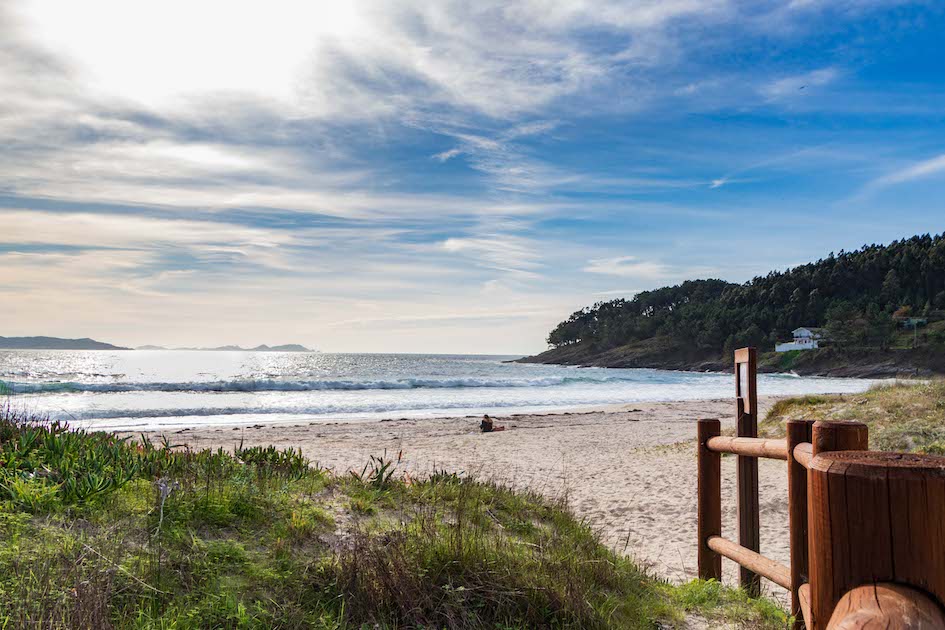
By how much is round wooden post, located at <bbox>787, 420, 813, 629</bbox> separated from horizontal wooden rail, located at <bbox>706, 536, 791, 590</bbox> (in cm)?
33

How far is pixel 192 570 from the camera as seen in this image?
386 cm

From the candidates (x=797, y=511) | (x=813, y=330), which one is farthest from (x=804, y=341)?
(x=797, y=511)

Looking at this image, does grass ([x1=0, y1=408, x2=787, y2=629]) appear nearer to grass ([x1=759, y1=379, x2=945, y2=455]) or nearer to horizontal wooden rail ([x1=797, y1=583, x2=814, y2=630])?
horizontal wooden rail ([x1=797, y1=583, x2=814, y2=630])

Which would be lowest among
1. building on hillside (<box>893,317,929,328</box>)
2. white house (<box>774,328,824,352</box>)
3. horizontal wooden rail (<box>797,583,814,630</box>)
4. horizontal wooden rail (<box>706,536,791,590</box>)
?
horizontal wooden rail (<box>706,536,791,590</box>)

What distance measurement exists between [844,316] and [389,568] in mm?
99476

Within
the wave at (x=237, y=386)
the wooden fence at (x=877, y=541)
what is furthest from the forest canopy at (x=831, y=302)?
the wooden fence at (x=877, y=541)

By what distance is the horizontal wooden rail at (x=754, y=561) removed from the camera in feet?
13.8

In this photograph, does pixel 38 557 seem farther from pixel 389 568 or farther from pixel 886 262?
pixel 886 262

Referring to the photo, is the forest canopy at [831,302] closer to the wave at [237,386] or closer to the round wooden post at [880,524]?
the wave at [237,386]

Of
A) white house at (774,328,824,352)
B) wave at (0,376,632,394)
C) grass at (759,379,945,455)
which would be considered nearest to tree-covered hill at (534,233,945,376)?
white house at (774,328,824,352)

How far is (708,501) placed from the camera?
5.43 metres

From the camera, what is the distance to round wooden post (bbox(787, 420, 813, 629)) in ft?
11.4

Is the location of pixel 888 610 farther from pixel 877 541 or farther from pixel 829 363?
pixel 829 363

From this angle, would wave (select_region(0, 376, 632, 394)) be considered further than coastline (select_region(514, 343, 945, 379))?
No
